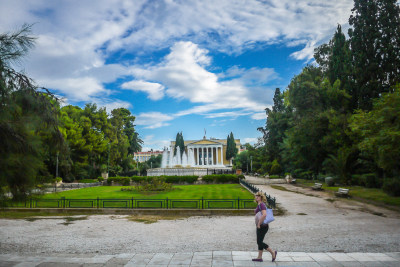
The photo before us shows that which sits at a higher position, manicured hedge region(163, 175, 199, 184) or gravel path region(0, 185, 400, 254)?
manicured hedge region(163, 175, 199, 184)

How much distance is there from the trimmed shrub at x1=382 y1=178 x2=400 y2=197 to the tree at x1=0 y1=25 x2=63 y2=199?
20.8 meters

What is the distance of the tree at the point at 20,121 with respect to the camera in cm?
602

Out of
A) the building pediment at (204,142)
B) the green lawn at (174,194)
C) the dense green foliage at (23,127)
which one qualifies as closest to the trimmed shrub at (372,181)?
the green lawn at (174,194)

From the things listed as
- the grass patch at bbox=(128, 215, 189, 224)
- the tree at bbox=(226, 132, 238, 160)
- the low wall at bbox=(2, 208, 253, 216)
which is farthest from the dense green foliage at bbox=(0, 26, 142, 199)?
the tree at bbox=(226, 132, 238, 160)

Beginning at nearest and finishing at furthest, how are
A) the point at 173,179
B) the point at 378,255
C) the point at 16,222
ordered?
the point at 378,255, the point at 16,222, the point at 173,179

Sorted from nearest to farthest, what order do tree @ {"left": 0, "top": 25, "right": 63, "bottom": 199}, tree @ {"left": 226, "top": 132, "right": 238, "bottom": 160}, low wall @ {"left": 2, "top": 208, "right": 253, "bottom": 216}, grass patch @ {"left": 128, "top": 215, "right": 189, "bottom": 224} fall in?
tree @ {"left": 0, "top": 25, "right": 63, "bottom": 199}
grass patch @ {"left": 128, "top": 215, "right": 189, "bottom": 224}
low wall @ {"left": 2, "top": 208, "right": 253, "bottom": 216}
tree @ {"left": 226, "top": 132, "right": 238, "bottom": 160}

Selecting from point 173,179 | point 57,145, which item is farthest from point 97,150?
point 57,145

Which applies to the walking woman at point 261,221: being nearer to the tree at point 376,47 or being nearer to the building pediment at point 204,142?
the tree at point 376,47

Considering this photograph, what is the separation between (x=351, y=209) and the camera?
57.5 feet

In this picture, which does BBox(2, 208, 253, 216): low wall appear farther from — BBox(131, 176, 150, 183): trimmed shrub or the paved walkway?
BBox(131, 176, 150, 183): trimmed shrub

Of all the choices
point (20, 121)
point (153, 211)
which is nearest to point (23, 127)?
point (20, 121)

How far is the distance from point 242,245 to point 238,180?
2895cm

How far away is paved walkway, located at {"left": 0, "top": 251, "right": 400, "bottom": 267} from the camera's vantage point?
7590 mm

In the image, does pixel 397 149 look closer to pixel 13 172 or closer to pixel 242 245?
pixel 242 245
